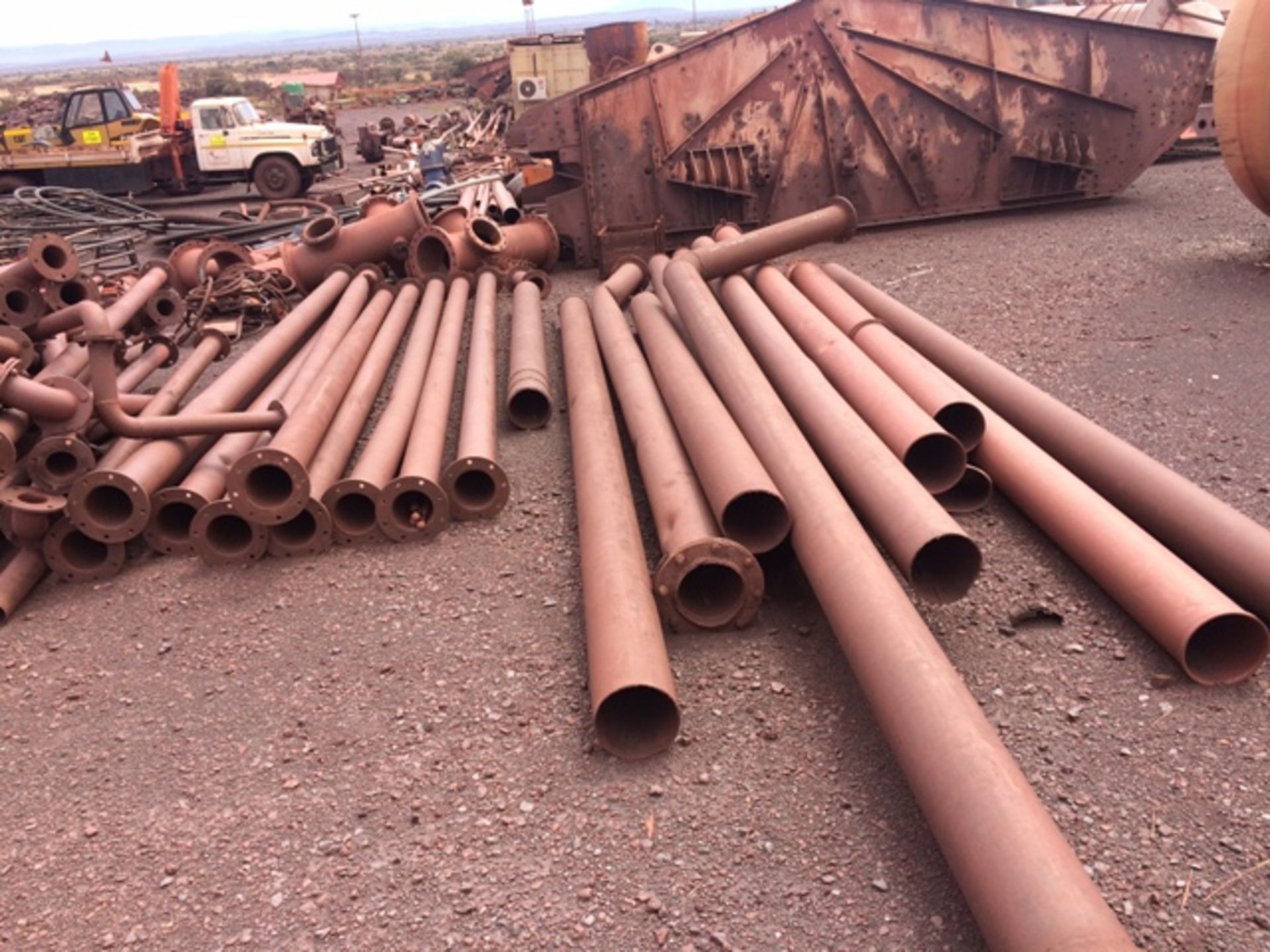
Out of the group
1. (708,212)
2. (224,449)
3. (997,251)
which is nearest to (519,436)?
(224,449)

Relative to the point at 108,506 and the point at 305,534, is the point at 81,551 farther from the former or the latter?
the point at 305,534

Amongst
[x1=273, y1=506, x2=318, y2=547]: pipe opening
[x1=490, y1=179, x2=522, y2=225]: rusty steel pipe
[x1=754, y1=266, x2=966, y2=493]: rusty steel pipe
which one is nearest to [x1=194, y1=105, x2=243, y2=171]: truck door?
[x1=490, y1=179, x2=522, y2=225]: rusty steel pipe

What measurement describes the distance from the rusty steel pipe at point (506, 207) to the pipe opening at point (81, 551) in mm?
6982

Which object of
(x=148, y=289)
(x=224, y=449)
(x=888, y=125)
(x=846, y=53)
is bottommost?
(x=224, y=449)

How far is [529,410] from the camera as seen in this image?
6.25 meters

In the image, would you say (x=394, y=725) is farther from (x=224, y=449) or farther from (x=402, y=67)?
(x=402, y=67)

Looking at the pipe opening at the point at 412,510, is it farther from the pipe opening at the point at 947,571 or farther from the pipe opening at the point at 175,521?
the pipe opening at the point at 947,571

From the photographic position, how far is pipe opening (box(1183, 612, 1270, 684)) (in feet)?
11.4

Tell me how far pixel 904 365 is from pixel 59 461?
448 centimetres

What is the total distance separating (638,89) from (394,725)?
8.01m

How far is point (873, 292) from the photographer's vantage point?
23.0 ft

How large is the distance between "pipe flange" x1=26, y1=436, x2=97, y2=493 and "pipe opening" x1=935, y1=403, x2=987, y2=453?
4332 mm

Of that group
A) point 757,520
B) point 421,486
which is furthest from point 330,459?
point 757,520

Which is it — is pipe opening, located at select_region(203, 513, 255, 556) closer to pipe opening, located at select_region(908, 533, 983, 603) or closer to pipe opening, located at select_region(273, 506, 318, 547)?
pipe opening, located at select_region(273, 506, 318, 547)
